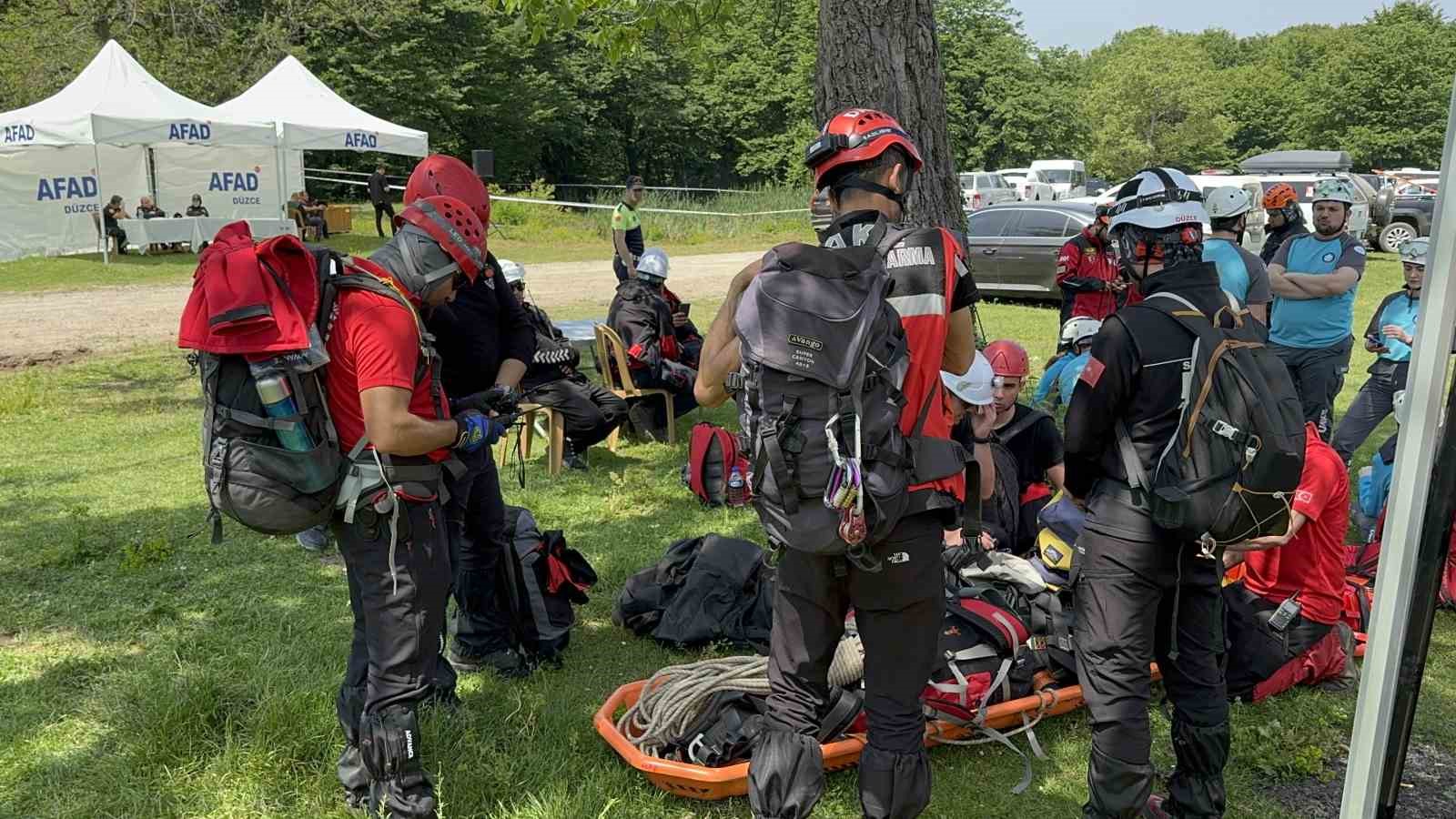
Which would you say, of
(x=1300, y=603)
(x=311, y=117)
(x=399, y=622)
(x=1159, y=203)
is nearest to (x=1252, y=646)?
(x=1300, y=603)

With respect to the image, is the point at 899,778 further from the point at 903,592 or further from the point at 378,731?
the point at 378,731

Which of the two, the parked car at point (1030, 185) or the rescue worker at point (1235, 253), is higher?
the parked car at point (1030, 185)

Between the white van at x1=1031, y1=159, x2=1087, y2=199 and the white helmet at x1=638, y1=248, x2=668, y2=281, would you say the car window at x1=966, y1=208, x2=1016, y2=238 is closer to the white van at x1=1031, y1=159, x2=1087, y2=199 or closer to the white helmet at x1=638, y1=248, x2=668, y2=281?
the white helmet at x1=638, y1=248, x2=668, y2=281

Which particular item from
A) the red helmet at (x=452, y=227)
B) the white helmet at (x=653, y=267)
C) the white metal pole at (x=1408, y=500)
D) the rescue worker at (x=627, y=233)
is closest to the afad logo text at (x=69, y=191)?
the rescue worker at (x=627, y=233)

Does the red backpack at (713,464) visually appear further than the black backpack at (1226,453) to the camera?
Yes

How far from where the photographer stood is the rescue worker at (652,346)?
25.5ft

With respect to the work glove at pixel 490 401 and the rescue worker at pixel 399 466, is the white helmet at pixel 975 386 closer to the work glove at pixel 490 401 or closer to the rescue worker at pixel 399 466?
the work glove at pixel 490 401

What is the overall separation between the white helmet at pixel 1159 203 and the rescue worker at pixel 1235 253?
2.70 m

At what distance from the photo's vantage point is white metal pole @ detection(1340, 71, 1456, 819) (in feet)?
5.16

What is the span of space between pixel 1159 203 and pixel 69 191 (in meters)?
22.4

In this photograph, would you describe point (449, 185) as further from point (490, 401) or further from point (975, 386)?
point (975, 386)

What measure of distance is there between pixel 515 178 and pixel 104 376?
33841mm

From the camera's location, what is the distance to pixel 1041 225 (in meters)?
15.9

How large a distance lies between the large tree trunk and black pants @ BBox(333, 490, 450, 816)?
3794 millimetres
